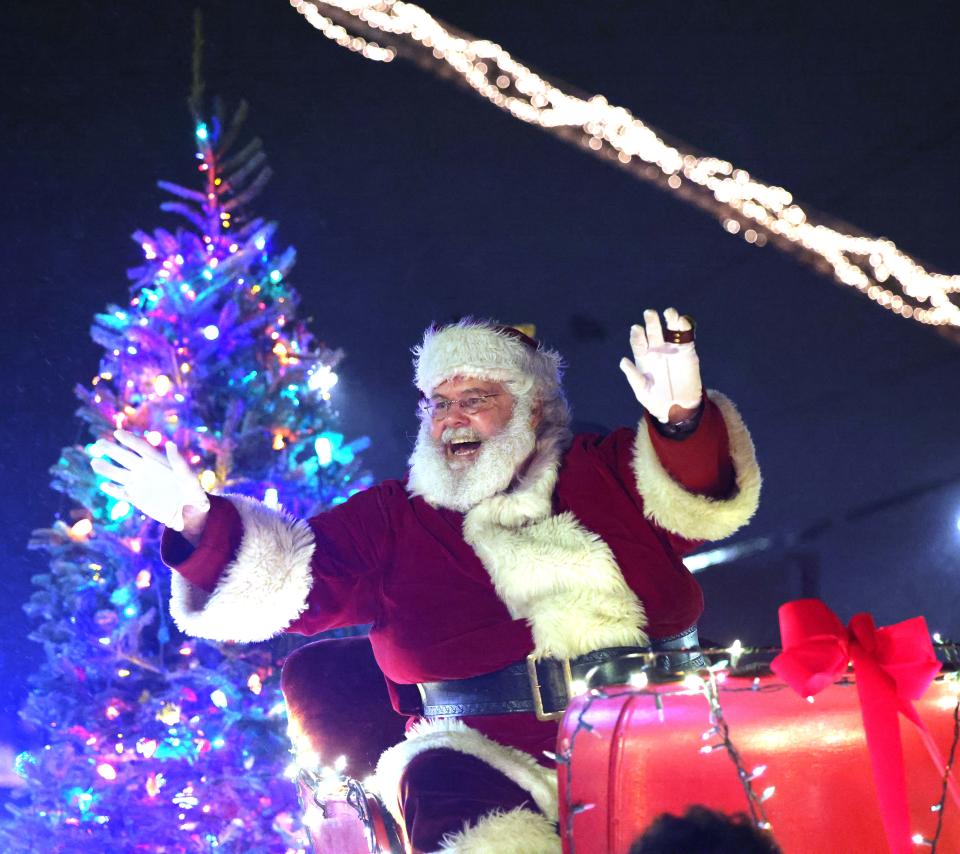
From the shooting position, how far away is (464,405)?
8.02 ft

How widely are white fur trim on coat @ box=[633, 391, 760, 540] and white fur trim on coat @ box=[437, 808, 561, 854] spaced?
0.69 m

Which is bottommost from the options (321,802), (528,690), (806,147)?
(321,802)

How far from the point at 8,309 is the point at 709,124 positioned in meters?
3.74

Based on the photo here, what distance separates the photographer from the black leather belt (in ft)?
6.16

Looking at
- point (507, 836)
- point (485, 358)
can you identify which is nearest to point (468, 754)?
point (507, 836)

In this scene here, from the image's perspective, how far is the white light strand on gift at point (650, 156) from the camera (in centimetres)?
475

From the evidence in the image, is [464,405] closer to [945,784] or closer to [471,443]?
[471,443]

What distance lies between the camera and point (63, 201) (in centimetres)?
543

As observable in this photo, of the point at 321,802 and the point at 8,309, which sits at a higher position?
the point at 8,309

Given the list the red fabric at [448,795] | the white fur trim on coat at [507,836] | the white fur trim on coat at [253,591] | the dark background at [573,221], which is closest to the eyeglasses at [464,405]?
the white fur trim on coat at [253,591]

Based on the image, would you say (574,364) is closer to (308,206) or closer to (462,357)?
(308,206)

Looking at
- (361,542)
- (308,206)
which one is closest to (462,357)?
(361,542)

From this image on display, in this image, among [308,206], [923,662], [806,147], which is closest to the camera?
[923,662]

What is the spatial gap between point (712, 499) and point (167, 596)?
233 centimetres
